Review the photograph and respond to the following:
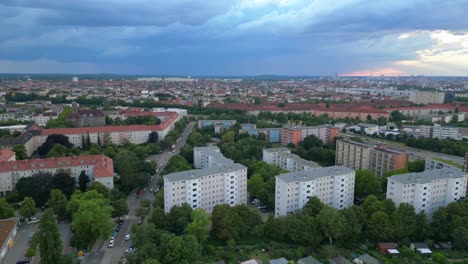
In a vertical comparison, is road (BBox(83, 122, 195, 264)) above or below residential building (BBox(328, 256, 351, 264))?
above

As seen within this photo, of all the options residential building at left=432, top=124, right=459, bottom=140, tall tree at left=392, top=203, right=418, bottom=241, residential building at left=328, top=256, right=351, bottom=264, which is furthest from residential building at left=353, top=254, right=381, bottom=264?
residential building at left=432, top=124, right=459, bottom=140

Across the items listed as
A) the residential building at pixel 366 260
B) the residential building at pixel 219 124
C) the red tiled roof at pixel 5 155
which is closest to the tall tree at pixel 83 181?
the red tiled roof at pixel 5 155

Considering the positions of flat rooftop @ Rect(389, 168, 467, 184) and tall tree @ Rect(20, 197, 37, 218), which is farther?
flat rooftop @ Rect(389, 168, 467, 184)

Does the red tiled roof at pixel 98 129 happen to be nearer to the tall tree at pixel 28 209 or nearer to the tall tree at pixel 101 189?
the tall tree at pixel 101 189

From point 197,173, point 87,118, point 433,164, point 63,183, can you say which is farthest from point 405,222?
point 87,118

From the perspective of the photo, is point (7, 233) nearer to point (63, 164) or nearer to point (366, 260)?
point (63, 164)

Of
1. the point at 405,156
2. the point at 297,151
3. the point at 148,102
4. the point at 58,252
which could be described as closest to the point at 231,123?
the point at 297,151

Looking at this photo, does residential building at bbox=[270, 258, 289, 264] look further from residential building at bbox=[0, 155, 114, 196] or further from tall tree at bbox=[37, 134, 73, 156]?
tall tree at bbox=[37, 134, 73, 156]
